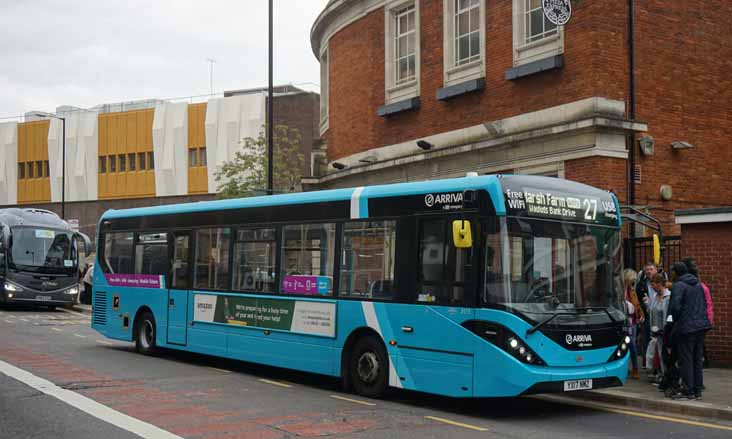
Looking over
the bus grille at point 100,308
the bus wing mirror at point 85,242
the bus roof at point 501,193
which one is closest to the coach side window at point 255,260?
the bus roof at point 501,193

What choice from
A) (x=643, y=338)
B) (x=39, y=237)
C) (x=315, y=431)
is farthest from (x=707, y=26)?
(x=39, y=237)

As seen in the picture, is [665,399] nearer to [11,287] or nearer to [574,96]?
[574,96]

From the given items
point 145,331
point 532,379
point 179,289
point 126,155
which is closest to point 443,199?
point 532,379

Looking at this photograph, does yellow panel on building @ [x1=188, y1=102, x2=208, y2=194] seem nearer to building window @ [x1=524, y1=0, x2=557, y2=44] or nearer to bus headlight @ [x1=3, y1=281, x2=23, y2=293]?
bus headlight @ [x1=3, y1=281, x2=23, y2=293]

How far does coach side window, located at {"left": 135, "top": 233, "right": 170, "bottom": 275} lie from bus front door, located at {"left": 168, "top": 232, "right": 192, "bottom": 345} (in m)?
0.34

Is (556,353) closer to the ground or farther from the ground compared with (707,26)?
closer to the ground

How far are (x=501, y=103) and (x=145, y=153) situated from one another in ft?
148

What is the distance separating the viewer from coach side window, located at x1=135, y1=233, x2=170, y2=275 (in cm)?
1575

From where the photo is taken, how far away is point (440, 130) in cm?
2172

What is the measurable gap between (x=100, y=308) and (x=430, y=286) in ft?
31.5

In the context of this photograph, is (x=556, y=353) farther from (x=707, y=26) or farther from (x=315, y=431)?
(x=707, y=26)

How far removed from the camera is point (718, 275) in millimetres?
14102

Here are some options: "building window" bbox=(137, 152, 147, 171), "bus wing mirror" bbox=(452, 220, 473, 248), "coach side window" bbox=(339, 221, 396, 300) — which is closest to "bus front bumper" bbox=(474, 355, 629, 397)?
"bus wing mirror" bbox=(452, 220, 473, 248)

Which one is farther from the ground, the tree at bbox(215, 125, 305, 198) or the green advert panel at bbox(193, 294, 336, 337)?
the tree at bbox(215, 125, 305, 198)
